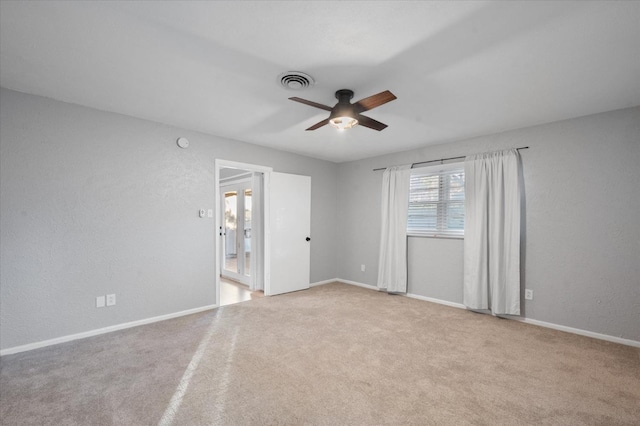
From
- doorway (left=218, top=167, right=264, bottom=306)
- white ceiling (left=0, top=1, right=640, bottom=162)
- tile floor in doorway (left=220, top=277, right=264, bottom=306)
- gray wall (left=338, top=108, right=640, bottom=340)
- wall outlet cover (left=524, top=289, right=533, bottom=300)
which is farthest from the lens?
doorway (left=218, top=167, right=264, bottom=306)

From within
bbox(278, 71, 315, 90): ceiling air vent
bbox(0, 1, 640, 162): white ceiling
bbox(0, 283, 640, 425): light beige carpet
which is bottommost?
bbox(0, 283, 640, 425): light beige carpet

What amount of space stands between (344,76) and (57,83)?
253 centimetres

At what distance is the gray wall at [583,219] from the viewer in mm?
2930

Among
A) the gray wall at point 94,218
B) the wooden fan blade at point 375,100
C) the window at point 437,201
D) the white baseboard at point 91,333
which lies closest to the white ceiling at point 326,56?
the wooden fan blade at point 375,100

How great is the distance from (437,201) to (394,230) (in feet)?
2.71

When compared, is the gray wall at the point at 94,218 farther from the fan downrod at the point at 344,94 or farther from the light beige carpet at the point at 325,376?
the fan downrod at the point at 344,94

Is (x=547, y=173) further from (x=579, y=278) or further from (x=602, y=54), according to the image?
(x=602, y=54)

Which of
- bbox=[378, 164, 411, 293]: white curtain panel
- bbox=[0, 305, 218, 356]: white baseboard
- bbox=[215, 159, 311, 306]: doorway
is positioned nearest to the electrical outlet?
bbox=[0, 305, 218, 356]: white baseboard

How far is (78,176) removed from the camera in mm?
2936

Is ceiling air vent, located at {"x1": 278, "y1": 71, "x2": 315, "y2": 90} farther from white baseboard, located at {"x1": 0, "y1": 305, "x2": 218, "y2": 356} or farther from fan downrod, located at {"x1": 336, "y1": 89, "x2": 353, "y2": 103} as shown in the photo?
white baseboard, located at {"x1": 0, "y1": 305, "x2": 218, "y2": 356}

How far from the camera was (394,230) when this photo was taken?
15.6 feet

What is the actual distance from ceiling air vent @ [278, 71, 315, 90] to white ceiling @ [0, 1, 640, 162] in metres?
0.06

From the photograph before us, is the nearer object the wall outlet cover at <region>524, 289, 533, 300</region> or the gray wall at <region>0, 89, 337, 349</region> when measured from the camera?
the gray wall at <region>0, 89, 337, 349</region>

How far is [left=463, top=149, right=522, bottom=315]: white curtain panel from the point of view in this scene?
140 inches
